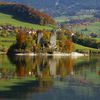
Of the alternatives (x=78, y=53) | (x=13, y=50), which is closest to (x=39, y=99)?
(x=13, y=50)

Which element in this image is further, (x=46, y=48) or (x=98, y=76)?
(x=46, y=48)

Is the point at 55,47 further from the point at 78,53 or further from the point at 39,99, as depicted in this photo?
the point at 39,99

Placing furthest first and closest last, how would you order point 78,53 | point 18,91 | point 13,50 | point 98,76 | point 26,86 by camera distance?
point 78,53 → point 13,50 → point 98,76 → point 26,86 → point 18,91

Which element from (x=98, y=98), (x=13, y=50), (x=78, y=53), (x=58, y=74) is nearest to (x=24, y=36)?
(x=13, y=50)

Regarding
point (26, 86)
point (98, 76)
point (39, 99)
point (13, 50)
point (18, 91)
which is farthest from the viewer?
→ point (13, 50)

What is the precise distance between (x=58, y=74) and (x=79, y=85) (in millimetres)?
17658

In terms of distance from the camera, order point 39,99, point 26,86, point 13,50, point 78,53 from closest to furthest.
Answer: point 39,99
point 26,86
point 13,50
point 78,53

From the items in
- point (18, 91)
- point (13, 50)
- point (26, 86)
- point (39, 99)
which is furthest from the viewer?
point (13, 50)

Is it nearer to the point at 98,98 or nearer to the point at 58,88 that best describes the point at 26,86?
the point at 58,88

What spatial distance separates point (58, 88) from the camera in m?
68.1

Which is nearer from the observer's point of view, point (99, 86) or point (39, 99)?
point (39, 99)

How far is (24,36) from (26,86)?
111m

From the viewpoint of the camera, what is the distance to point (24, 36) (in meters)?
180

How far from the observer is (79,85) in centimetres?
7162
